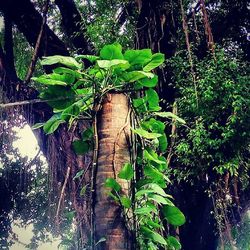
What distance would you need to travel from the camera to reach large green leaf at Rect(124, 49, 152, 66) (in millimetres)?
1304

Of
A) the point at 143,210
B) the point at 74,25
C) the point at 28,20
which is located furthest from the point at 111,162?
the point at 74,25

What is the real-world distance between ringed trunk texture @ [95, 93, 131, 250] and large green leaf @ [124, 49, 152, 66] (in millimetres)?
161

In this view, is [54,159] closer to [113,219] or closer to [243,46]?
[243,46]

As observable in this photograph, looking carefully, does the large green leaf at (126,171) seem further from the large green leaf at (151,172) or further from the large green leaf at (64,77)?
the large green leaf at (64,77)

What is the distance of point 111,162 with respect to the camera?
1.12 meters

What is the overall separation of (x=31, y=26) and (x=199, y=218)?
3.85 m

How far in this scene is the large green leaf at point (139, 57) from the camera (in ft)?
4.28

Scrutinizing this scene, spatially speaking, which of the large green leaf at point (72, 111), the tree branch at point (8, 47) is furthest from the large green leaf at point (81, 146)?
the tree branch at point (8, 47)

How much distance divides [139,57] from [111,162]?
431 mm

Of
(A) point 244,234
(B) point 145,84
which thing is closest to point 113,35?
(B) point 145,84

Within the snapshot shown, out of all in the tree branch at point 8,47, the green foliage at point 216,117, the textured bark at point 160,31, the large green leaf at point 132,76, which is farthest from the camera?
the tree branch at point 8,47

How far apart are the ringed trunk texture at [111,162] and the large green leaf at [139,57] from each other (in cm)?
16

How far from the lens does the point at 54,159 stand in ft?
16.1

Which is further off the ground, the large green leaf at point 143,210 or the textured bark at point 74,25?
the textured bark at point 74,25
